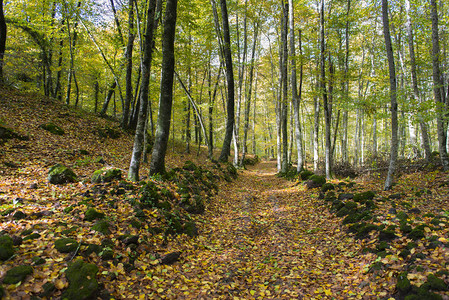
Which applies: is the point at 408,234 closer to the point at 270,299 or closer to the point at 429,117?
the point at 270,299

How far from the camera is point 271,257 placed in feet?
15.9

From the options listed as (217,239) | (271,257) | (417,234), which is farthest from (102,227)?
(417,234)

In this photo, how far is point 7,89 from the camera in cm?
1145

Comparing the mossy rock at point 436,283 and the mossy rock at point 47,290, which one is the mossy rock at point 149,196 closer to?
the mossy rock at point 47,290

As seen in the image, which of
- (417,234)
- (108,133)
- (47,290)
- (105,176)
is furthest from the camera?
(108,133)

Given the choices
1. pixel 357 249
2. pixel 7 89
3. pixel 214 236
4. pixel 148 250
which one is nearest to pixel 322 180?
pixel 357 249

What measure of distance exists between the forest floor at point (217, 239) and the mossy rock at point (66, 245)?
0.16ft

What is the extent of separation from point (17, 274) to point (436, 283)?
16.9ft

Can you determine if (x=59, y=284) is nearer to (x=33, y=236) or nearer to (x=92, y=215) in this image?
(x=33, y=236)

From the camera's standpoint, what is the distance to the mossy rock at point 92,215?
4320mm

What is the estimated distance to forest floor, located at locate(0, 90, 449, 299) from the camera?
323 centimetres

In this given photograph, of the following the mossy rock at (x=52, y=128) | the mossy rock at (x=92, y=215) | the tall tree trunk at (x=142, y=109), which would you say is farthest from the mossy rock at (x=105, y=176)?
the mossy rock at (x=52, y=128)

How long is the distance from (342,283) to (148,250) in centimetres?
350

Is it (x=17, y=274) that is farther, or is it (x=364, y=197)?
(x=364, y=197)
